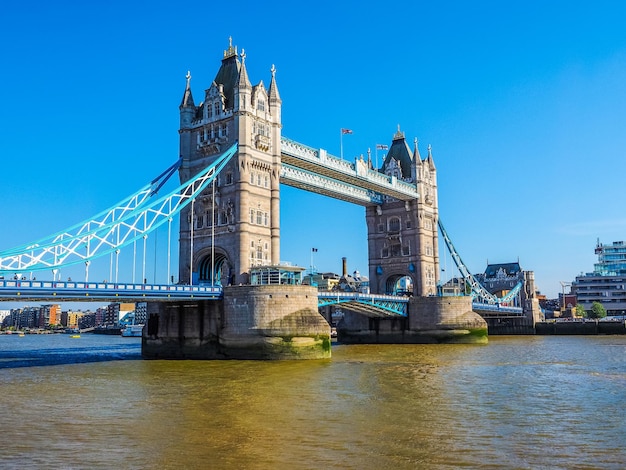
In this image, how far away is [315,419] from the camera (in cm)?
1911

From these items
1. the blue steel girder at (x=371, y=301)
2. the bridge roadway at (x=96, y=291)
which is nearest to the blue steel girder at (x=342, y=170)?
the blue steel girder at (x=371, y=301)

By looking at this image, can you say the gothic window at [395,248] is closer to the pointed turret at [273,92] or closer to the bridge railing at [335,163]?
the bridge railing at [335,163]

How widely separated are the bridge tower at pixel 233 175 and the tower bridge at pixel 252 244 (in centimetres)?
11

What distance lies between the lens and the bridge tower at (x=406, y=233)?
75812mm

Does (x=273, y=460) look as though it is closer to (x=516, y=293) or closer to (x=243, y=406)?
(x=243, y=406)

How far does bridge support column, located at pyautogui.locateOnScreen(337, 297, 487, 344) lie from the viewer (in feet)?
217

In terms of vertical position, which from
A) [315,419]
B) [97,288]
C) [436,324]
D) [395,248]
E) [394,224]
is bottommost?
[315,419]

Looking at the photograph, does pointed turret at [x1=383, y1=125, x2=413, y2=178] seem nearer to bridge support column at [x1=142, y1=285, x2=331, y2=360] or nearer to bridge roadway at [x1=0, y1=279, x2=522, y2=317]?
bridge roadway at [x1=0, y1=279, x2=522, y2=317]

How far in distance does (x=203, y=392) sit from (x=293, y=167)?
36300 millimetres

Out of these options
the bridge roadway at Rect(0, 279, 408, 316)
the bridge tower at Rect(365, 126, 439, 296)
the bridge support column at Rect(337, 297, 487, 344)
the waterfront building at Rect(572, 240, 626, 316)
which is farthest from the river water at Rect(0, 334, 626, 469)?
the waterfront building at Rect(572, 240, 626, 316)

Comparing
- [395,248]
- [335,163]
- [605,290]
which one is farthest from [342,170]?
[605,290]

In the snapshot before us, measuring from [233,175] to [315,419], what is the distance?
34059mm

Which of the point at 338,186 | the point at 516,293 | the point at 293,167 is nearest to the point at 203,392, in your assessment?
the point at 293,167

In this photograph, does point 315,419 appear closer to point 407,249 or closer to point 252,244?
point 252,244
